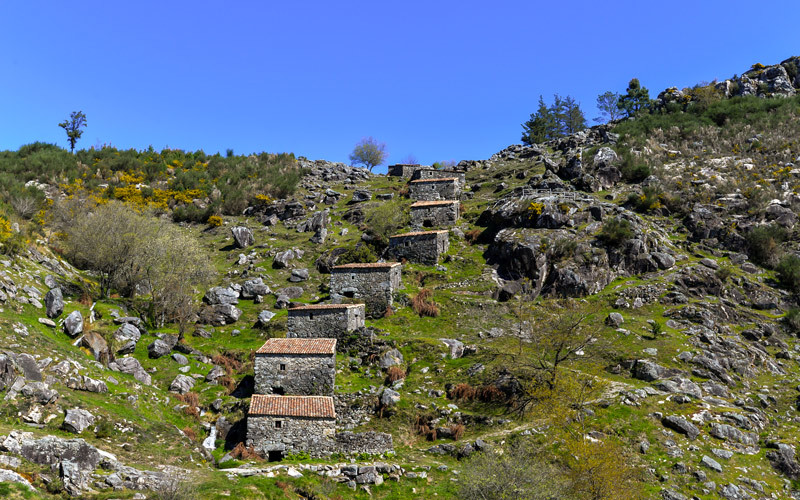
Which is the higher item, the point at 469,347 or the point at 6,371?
the point at 6,371

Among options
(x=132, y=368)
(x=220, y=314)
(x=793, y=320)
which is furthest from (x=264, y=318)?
(x=793, y=320)

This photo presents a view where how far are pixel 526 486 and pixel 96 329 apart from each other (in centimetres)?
3275

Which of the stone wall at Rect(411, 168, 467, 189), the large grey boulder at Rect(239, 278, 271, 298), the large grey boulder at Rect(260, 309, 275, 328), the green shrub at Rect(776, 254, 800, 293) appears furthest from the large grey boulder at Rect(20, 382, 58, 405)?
the stone wall at Rect(411, 168, 467, 189)

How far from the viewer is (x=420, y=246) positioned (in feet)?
176

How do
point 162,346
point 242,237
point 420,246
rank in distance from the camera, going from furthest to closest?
1. point 242,237
2. point 420,246
3. point 162,346

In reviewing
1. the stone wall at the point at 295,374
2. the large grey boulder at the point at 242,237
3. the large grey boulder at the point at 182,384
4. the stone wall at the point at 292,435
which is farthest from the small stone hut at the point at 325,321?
the large grey boulder at the point at 242,237

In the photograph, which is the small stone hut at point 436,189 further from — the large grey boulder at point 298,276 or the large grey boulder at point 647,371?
the large grey boulder at point 647,371

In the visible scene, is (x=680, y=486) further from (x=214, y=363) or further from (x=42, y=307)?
(x=42, y=307)

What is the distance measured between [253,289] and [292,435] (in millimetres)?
25044

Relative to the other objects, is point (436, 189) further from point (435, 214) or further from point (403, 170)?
point (403, 170)

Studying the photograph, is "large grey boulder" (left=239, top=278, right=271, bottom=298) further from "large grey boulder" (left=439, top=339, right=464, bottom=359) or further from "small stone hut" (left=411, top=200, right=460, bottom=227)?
"large grey boulder" (left=439, top=339, right=464, bottom=359)

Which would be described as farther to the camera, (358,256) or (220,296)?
(358,256)

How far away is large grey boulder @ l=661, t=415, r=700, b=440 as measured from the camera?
27.5 m

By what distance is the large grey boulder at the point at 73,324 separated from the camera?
109ft
